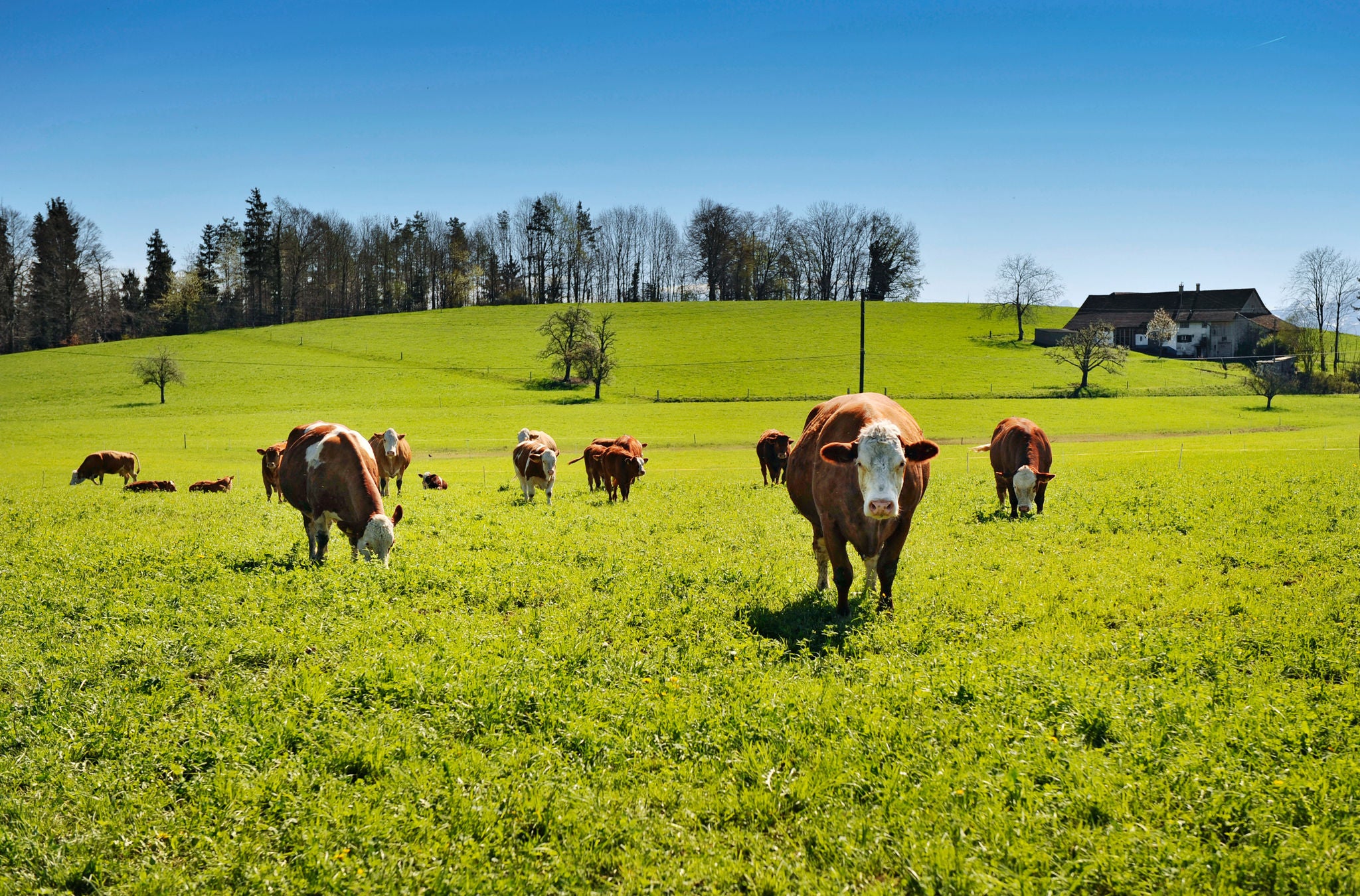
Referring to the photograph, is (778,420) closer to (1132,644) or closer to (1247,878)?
(1132,644)

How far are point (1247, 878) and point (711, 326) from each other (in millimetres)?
95279

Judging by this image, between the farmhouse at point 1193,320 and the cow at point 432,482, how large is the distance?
8346 centimetres

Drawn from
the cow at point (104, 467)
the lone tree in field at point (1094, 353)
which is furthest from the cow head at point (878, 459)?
the lone tree in field at point (1094, 353)

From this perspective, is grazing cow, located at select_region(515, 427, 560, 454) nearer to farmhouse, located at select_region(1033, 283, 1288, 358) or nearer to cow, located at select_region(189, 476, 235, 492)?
cow, located at select_region(189, 476, 235, 492)

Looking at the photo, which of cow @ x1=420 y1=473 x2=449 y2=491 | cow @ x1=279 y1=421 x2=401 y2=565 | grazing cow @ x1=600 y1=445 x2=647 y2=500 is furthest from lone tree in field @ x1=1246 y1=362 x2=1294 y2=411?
cow @ x1=279 y1=421 x2=401 y2=565

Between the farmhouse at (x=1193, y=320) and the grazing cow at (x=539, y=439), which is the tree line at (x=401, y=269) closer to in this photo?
the farmhouse at (x=1193, y=320)

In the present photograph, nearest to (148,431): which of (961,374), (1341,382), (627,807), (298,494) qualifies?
(298,494)

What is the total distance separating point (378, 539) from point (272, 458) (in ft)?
44.9

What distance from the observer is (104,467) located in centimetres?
3019

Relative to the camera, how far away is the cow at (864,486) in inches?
340

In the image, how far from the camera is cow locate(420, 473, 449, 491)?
28.8 metres

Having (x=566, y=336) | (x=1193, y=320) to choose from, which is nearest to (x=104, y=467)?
(x=566, y=336)

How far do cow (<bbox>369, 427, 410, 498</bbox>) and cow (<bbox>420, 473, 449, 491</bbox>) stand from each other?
1.39 metres

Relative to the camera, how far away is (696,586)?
1036 cm
